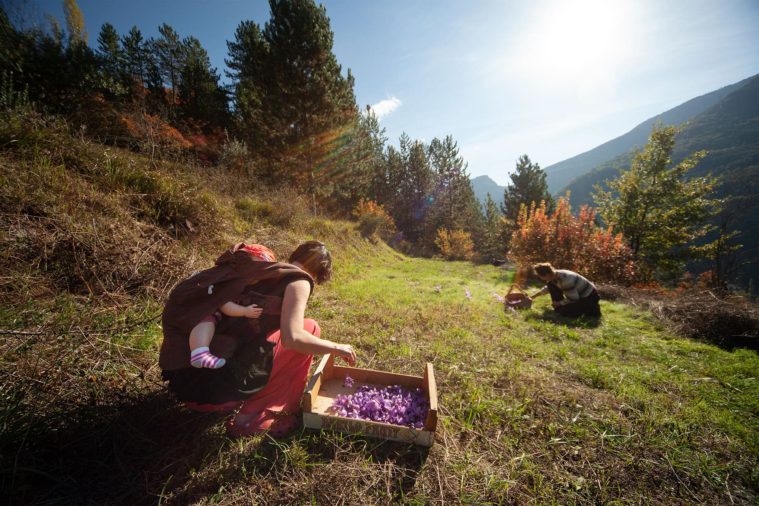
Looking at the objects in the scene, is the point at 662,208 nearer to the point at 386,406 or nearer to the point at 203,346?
the point at 386,406

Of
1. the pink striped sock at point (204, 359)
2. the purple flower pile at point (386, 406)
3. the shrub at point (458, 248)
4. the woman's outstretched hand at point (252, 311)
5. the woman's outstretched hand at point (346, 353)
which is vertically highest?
the woman's outstretched hand at point (252, 311)

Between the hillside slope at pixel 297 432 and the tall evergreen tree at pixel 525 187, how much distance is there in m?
25.5

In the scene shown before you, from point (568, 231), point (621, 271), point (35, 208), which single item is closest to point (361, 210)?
point (568, 231)

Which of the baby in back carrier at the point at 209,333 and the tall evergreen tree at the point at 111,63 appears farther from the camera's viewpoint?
the tall evergreen tree at the point at 111,63

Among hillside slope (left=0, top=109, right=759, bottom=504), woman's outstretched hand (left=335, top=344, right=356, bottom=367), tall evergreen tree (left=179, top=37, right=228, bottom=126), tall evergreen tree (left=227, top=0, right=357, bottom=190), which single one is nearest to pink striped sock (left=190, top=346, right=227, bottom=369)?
hillside slope (left=0, top=109, right=759, bottom=504)

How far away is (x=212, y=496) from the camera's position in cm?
159

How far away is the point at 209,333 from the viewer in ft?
6.14

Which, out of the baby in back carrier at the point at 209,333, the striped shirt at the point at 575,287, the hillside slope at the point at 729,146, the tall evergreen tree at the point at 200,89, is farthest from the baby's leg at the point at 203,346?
the hillside slope at the point at 729,146

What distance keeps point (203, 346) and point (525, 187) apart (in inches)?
1234

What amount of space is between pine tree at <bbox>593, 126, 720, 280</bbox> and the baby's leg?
67.3 feet

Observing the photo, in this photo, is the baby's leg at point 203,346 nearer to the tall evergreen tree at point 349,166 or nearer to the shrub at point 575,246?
the shrub at point 575,246

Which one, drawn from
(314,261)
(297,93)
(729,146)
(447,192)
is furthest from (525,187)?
(729,146)

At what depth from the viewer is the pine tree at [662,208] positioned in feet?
52.4

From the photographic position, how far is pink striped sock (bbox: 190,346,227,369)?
1.78 m
